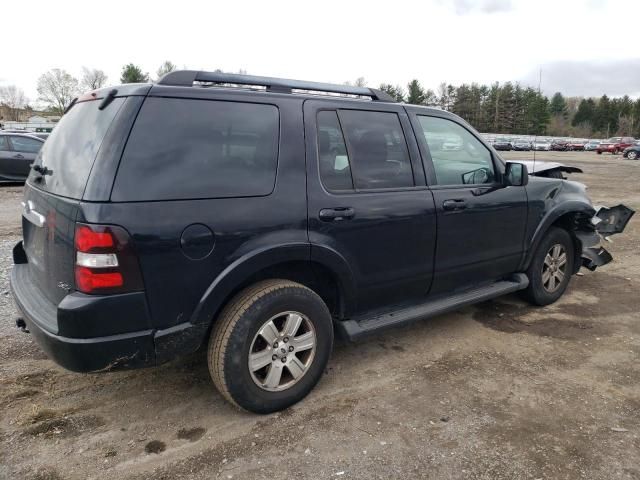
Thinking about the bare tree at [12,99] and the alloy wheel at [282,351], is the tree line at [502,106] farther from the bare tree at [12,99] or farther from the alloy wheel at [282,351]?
the alloy wheel at [282,351]

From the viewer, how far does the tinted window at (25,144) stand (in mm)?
12609

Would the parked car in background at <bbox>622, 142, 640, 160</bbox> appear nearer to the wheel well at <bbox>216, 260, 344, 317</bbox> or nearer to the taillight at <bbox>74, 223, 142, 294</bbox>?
the wheel well at <bbox>216, 260, 344, 317</bbox>

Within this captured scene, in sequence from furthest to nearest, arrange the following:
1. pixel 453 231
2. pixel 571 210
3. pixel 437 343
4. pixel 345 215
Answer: pixel 571 210 < pixel 437 343 < pixel 453 231 < pixel 345 215

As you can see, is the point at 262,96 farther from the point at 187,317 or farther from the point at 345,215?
the point at 187,317

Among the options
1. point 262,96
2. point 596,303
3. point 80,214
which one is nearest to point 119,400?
point 80,214

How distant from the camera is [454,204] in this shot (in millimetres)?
3633

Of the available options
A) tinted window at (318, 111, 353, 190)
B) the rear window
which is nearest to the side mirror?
tinted window at (318, 111, 353, 190)

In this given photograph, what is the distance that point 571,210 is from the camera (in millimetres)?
4641

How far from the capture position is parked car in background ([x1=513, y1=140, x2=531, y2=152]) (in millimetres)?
49169

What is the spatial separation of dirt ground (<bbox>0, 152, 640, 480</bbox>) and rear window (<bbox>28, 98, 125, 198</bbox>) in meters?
1.38

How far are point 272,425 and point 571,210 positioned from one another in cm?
355

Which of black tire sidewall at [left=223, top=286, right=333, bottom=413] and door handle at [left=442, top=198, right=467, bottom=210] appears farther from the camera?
door handle at [left=442, top=198, right=467, bottom=210]

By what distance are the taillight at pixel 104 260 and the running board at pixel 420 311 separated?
149cm

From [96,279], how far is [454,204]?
2528 mm
